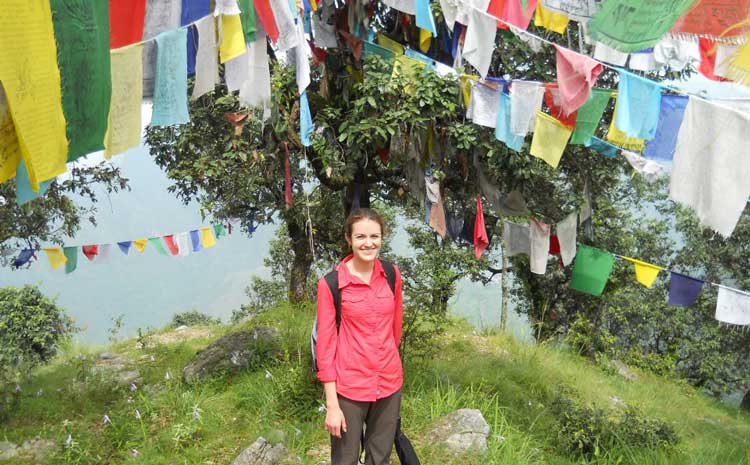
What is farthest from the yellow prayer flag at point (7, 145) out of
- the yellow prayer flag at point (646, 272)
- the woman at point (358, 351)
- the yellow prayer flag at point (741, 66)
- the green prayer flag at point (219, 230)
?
the green prayer flag at point (219, 230)

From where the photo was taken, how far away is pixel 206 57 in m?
3.40

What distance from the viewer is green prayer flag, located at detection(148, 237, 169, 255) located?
29.1 ft

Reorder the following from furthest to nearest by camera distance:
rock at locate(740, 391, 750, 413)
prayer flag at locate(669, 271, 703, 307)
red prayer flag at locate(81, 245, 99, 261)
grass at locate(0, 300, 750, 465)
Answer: rock at locate(740, 391, 750, 413)
red prayer flag at locate(81, 245, 99, 261)
prayer flag at locate(669, 271, 703, 307)
grass at locate(0, 300, 750, 465)

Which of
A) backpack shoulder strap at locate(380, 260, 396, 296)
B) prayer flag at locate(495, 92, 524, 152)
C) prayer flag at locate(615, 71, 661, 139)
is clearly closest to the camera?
backpack shoulder strap at locate(380, 260, 396, 296)

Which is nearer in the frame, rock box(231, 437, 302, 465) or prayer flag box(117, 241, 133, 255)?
rock box(231, 437, 302, 465)

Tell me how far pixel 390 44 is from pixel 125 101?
9.71 feet

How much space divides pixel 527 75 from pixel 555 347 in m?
5.34

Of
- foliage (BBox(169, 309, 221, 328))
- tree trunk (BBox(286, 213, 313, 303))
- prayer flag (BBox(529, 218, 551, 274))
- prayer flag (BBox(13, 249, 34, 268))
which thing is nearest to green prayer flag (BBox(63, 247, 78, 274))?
prayer flag (BBox(13, 249, 34, 268))

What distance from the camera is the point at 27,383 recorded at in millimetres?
6637

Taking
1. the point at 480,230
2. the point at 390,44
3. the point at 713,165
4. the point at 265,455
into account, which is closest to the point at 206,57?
the point at 390,44

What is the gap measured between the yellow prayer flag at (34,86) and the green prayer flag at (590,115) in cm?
375

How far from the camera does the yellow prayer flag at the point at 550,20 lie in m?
4.97

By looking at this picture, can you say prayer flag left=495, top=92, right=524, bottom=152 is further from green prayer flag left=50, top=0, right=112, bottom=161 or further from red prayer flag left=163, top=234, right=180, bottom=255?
red prayer flag left=163, top=234, right=180, bottom=255

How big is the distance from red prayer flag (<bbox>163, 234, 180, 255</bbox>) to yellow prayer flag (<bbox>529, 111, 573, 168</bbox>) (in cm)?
635
